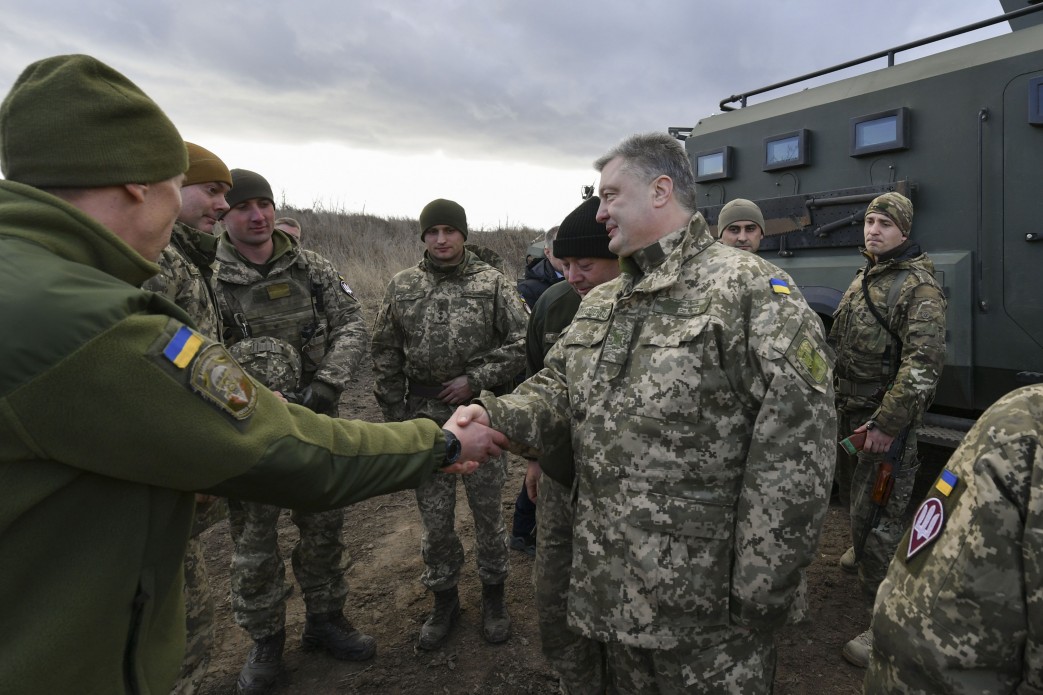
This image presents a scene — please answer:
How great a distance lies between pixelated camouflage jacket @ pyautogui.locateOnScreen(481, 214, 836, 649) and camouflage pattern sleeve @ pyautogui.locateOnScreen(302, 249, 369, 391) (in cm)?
164

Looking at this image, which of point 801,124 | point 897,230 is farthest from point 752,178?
point 897,230

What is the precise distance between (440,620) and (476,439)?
1794 millimetres

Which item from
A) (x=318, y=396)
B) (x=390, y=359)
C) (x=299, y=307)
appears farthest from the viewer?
(x=390, y=359)

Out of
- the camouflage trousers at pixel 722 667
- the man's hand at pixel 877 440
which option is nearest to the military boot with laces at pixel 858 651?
the man's hand at pixel 877 440

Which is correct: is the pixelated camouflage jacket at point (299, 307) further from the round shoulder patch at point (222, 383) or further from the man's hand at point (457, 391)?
the round shoulder patch at point (222, 383)

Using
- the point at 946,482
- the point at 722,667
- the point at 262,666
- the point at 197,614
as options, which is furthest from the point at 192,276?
the point at 946,482

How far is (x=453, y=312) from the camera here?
142 inches

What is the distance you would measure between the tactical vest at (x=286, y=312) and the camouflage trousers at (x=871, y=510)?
2.70m

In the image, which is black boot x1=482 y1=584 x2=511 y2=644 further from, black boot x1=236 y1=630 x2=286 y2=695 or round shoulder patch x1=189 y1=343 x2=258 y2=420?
round shoulder patch x1=189 y1=343 x2=258 y2=420

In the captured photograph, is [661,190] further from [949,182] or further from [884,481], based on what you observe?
[949,182]

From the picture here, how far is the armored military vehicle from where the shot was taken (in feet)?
13.8

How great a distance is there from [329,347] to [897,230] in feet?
10.0

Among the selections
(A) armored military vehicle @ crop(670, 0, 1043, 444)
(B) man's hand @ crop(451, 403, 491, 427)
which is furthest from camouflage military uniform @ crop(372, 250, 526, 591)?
(A) armored military vehicle @ crop(670, 0, 1043, 444)

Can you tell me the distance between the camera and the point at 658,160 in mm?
2031
